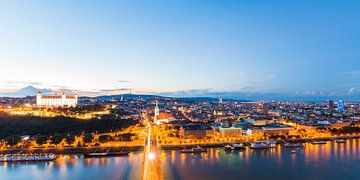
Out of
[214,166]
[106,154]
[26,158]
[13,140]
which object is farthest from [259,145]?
[13,140]

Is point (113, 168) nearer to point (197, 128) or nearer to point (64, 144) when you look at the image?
point (64, 144)

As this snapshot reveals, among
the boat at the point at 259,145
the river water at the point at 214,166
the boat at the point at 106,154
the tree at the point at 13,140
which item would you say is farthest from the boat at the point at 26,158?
the boat at the point at 259,145

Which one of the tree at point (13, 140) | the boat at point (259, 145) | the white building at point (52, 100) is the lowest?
the boat at point (259, 145)

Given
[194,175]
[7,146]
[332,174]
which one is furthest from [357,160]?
[7,146]

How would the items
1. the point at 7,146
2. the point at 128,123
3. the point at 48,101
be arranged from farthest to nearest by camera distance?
the point at 48,101
the point at 128,123
the point at 7,146

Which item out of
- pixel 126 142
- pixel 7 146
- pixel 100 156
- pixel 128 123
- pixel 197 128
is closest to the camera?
pixel 100 156

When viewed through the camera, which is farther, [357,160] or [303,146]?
[303,146]

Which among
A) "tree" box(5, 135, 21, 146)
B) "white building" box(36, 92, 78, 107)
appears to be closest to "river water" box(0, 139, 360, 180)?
"tree" box(5, 135, 21, 146)

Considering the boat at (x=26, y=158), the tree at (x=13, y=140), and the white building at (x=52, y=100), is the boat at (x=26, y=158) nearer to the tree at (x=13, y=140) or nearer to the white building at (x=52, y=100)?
the tree at (x=13, y=140)
